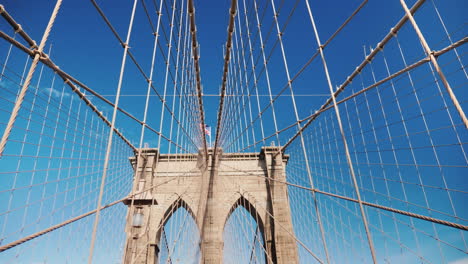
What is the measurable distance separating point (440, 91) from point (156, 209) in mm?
11137

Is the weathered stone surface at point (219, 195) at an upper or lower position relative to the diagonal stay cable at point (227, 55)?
lower

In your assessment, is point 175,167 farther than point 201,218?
Yes

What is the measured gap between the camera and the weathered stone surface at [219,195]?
10508 millimetres

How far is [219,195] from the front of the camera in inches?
463

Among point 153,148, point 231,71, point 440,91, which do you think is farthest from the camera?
point 153,148

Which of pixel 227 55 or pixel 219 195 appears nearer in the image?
pixel 227 55

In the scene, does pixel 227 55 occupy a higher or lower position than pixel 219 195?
higher

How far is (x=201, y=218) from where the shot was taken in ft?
36.5

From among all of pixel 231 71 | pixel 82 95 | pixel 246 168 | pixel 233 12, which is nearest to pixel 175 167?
pixel 246 168

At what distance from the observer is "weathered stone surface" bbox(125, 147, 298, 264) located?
34.5 feet

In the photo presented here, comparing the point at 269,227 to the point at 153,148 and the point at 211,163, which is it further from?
the point at 153,148

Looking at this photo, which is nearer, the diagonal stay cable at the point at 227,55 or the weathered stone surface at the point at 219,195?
the diagonal stay cable at the point at 227,55

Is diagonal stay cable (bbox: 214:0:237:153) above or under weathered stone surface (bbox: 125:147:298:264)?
above

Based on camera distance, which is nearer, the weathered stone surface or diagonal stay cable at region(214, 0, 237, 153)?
diagonal stay cable at region(214, 0, 237, 153)
